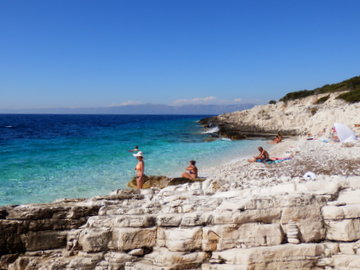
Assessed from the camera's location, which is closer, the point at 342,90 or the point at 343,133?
the point at 343,133

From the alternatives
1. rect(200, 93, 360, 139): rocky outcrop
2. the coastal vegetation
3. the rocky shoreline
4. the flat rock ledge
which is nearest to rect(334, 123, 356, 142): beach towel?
rect(200, 93, 360, 139): rocky outcrop

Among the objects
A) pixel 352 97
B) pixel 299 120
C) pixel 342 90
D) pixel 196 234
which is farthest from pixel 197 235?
pixel 342 90

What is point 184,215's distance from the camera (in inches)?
204

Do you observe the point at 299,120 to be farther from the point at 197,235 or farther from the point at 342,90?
the point at 197,235

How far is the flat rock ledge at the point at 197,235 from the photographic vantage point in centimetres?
477

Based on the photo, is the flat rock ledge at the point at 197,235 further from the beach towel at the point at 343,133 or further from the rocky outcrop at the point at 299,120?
the rocky outcrop at the point at 299,120

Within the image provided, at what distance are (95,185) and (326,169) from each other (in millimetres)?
11765

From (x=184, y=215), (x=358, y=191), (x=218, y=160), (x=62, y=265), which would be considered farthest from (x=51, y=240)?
(x=218, y=160)

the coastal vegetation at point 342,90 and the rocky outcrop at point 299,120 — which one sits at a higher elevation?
the coastal vegetation at point 342,90

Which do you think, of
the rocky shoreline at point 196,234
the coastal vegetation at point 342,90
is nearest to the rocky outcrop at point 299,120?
the coastal vegetation at point 342,90

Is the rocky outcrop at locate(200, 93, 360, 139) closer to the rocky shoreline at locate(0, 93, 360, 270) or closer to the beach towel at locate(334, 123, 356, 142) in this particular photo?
the beach towel at locate(334, 123, 356, 142)

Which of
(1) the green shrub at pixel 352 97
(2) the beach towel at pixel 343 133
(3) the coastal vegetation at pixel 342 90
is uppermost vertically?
(3) the coastal vegetation at pixel 342 90

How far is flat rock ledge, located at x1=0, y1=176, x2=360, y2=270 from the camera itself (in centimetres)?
477

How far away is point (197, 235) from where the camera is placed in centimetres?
497
